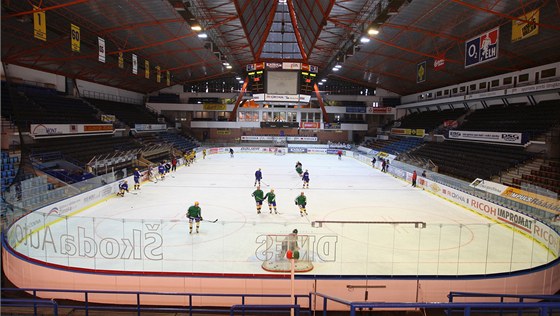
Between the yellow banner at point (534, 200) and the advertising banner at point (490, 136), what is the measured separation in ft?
22.5

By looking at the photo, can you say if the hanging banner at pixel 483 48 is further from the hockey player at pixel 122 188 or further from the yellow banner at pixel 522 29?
the hockey player at pixel 122 188

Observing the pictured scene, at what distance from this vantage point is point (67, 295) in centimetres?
839

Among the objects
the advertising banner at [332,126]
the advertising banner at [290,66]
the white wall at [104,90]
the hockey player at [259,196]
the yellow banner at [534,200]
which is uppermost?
the advertising banner at [290,66]

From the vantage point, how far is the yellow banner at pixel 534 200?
1235 centimetres

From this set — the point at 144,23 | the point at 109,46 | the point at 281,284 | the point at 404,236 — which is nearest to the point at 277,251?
the point at 281,284

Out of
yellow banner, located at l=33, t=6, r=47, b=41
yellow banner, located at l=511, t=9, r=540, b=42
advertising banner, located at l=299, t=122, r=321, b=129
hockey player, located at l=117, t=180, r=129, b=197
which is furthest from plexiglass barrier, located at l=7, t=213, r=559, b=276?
advertising banner, located at l=299, t=122, r=321, b=129

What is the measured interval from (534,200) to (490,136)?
11.3 meters

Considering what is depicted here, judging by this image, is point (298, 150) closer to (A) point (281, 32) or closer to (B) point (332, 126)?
(B) point (332, 126)

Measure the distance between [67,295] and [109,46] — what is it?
20477 millimetres

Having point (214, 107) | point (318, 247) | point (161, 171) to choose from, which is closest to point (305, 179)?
point (161, 171)

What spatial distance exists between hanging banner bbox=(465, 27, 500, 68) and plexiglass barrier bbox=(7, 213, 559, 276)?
863 cm

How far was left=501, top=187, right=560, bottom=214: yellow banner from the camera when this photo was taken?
40.5 feet

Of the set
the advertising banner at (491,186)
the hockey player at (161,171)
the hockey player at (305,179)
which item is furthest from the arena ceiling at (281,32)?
the hockey player at (305,179)

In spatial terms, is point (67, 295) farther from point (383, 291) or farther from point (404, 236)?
point (404, 236)
